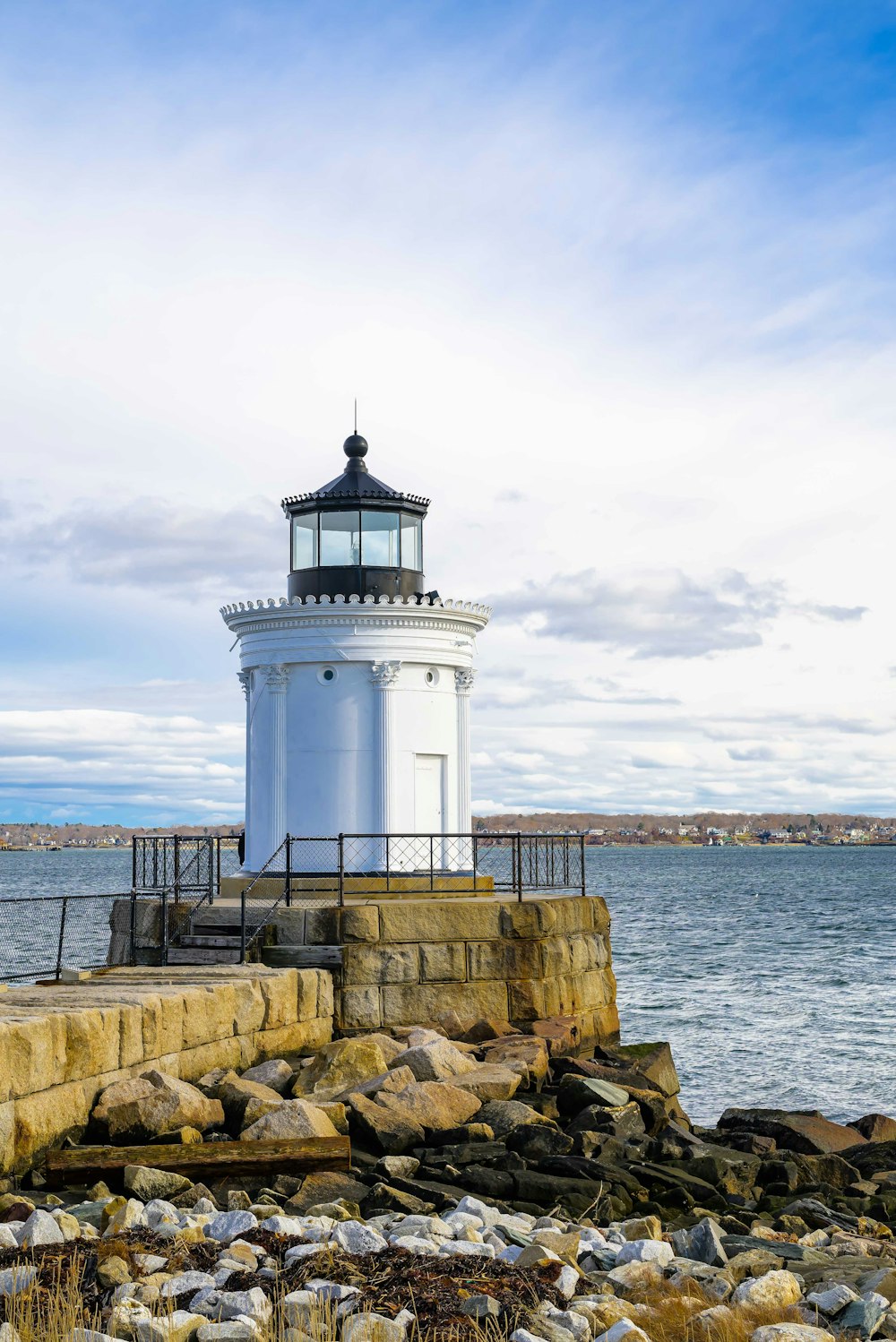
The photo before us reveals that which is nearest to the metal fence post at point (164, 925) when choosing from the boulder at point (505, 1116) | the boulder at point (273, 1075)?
the boulder at point (273, 1075)

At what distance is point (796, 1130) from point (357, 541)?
824 centimetres

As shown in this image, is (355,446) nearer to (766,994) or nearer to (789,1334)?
(789,1334)

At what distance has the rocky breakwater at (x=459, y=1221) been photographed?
5.91m

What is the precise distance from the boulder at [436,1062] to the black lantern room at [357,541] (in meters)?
6.41

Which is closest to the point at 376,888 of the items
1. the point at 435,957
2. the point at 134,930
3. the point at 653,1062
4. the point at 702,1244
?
the point at 435,957

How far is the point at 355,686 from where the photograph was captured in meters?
16.1

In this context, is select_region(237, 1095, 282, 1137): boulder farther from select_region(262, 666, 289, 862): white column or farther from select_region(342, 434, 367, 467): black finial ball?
select_region(342, 434, 367, 467): black finial ball

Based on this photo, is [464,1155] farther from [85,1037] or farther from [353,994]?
[353,994]

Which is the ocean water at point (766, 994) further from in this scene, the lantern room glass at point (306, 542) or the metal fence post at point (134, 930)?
the lantern room glass at point (306, 542)

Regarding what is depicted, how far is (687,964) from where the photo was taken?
1345 inches

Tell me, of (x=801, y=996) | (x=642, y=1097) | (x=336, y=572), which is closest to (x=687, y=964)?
(x=801, y=996)

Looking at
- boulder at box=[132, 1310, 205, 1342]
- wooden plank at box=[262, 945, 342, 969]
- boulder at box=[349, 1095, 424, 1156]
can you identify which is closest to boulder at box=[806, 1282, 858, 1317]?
boulder at box=[132, 1310, 205, 1342]

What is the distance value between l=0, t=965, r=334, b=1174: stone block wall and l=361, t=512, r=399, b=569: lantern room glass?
525 centimetres

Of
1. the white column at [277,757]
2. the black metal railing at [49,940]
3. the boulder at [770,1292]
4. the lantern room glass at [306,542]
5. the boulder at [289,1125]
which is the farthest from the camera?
the black metal railing at [49,940]
